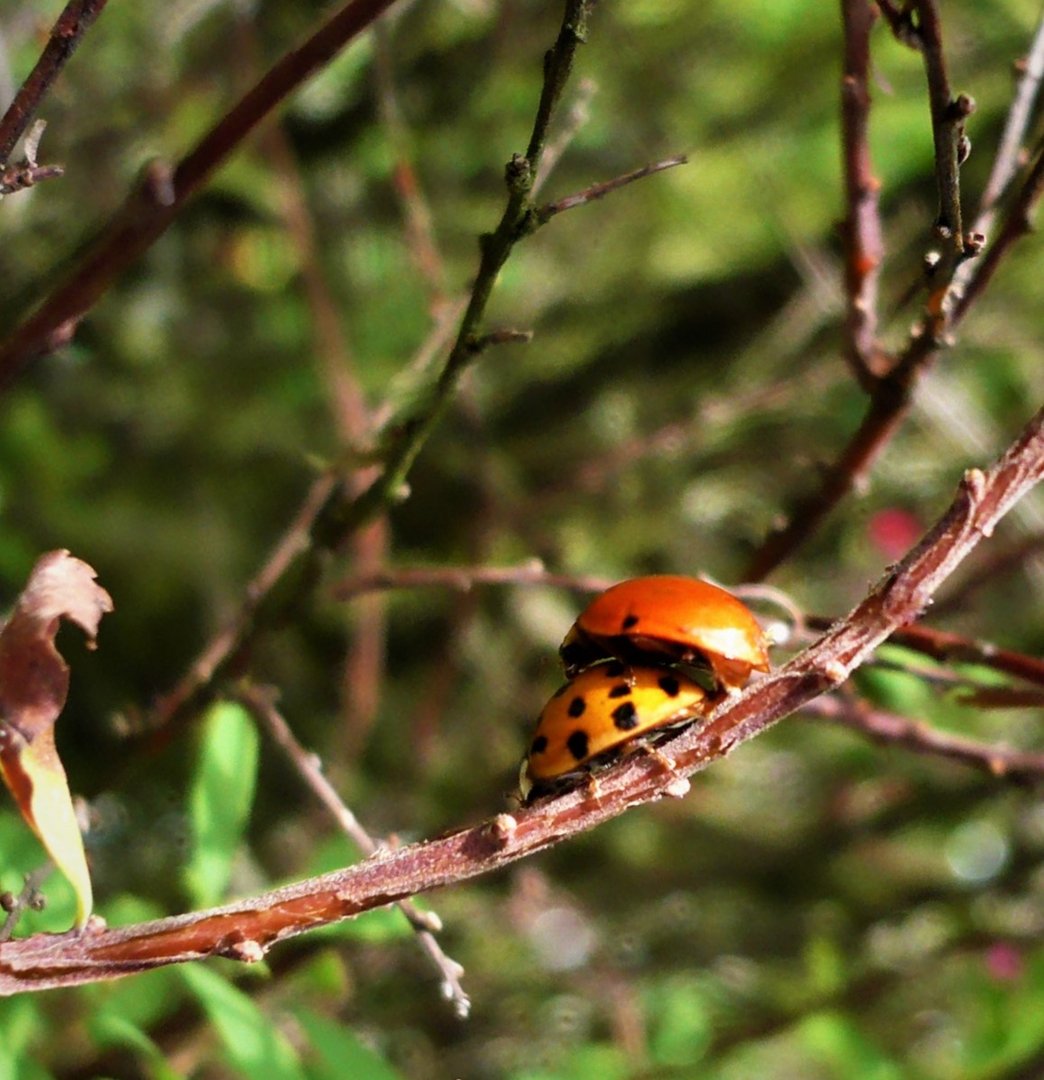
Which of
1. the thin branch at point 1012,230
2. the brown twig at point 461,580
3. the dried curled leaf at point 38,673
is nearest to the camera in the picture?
the dried curled leaf at point 38,673

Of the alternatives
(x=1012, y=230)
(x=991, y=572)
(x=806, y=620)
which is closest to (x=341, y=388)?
(x=991, y=572)

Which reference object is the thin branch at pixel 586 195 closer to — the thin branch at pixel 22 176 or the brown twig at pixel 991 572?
the thin branch at pixel 22 176

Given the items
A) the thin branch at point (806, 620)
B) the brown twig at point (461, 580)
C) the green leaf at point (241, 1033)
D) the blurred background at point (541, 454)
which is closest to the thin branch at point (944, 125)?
the thin branch at point (806, 620)

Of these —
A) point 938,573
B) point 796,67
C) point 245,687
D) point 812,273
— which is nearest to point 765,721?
point 938,573

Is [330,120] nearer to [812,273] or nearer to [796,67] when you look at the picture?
[796,67]

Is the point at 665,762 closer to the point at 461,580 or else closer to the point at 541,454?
the point at 461,580

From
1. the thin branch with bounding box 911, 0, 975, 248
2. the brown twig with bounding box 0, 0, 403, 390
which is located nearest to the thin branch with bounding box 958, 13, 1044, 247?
the thin branch with bounding box 911, 0, 975, 248
